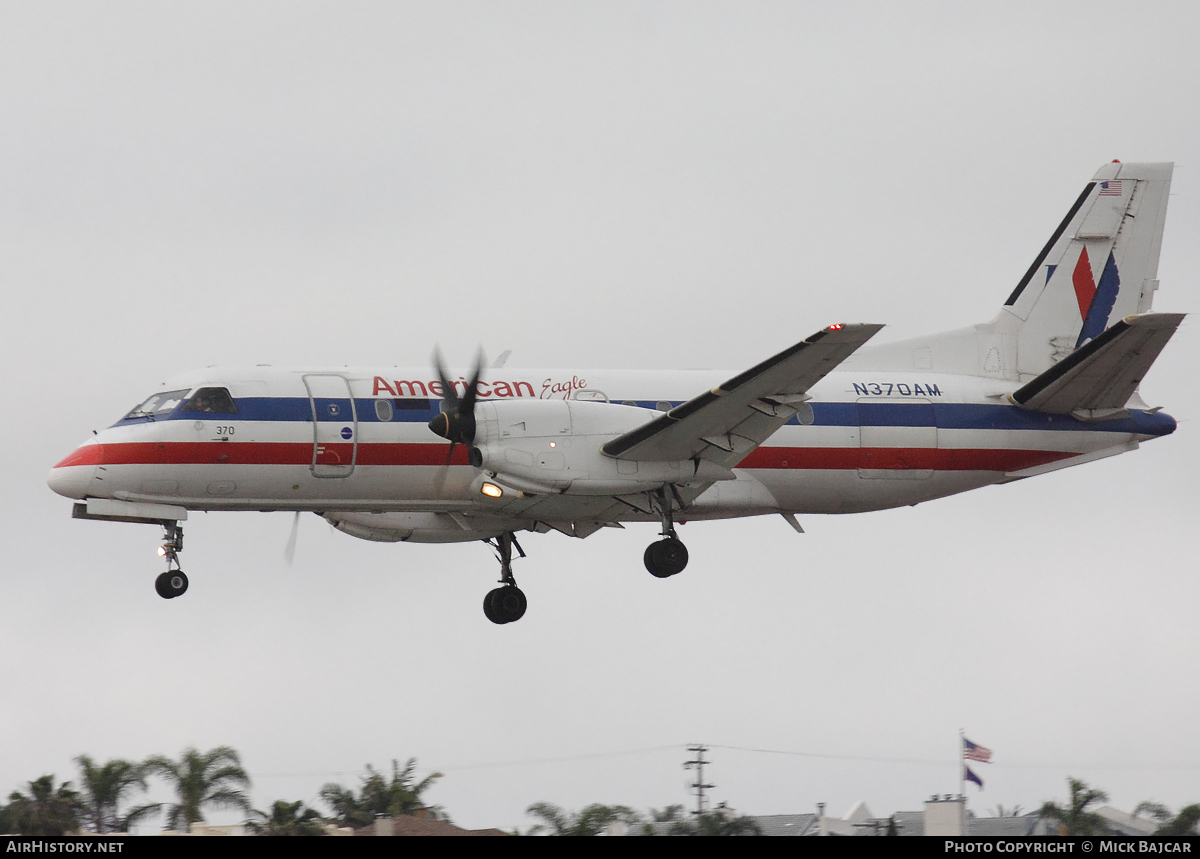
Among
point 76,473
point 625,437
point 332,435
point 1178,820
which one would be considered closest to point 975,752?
point 1178,820

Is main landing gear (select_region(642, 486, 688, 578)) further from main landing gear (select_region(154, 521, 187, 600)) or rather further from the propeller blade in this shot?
main landing gear (select_region(154, 521, 187, 600))

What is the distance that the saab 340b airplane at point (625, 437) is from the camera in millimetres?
19266

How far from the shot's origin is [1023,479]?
22781 mm

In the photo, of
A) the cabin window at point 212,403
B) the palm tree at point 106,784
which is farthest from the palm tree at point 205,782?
the cabin window at point 212,403

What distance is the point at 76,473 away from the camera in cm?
1941

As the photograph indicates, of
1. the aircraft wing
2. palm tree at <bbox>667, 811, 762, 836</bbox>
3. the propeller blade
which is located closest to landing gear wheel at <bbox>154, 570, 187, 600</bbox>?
the propeller blade

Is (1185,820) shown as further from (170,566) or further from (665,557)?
(170,566)

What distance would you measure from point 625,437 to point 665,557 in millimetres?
2026

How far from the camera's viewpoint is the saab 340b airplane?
758 inches

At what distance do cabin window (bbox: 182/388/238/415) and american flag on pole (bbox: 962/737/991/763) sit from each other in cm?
1259

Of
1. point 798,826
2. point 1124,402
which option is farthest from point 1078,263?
point 798,826

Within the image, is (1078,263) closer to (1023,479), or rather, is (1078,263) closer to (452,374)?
(1023,479)

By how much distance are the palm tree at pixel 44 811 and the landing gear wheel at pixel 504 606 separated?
919 centimetres

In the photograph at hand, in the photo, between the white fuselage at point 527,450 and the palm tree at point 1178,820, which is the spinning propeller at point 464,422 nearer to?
the white fuselage at point 527,450
